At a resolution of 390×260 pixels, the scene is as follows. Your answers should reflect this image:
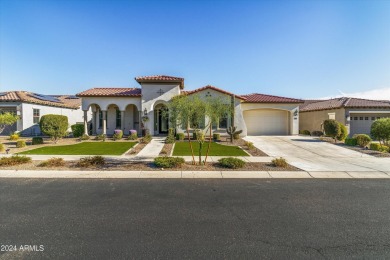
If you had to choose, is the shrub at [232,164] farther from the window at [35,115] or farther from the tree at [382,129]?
the window at [35,115]

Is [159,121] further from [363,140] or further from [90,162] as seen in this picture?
[363,140]

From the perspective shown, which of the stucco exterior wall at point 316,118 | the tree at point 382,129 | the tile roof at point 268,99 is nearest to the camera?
the tree at point 382,129

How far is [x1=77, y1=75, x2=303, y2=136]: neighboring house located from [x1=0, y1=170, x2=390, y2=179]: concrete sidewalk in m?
11.2

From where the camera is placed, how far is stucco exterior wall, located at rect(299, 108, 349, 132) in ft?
68.7

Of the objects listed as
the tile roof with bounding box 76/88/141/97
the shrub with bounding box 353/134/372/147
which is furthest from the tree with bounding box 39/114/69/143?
the shrub with bounding box 353/134/372/147

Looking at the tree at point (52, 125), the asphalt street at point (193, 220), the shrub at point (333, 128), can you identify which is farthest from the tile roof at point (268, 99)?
the tree at point (52, 125)

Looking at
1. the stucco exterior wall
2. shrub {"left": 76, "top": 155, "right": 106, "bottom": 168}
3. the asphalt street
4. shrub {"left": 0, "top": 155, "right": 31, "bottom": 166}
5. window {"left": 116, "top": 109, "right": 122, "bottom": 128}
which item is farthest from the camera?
window {"left": 116, "top": 109, "right": 122, "bottom": 128}

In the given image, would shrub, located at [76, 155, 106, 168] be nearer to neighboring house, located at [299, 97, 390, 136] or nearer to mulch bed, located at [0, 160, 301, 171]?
mulch bed, located at [0, 160, 301, 171]

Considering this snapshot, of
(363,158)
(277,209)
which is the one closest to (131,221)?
(277,209)

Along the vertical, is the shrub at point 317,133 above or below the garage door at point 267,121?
below

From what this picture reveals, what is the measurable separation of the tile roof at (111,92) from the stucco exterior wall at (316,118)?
21704mm

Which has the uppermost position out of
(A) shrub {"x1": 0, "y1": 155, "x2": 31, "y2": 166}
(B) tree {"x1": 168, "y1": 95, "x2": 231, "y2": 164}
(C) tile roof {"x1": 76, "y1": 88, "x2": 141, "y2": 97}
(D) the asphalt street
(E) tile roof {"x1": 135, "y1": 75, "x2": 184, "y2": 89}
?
(E) tile roof {"x1": 135, "y1": 75, "x2": 184, "y2": 89}

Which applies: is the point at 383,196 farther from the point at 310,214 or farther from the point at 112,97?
the point at 112,97

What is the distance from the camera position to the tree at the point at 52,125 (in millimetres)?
15492
